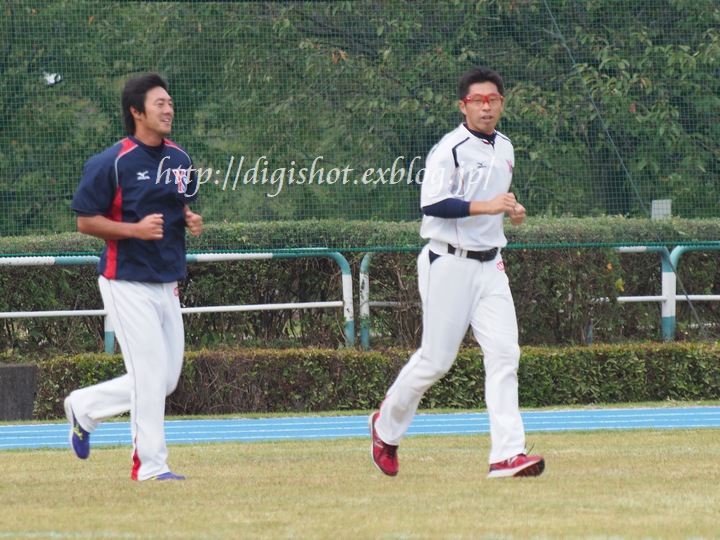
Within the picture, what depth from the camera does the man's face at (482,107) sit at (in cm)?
776

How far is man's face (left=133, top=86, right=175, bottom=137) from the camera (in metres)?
7.59

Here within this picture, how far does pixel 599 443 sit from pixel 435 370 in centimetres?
208

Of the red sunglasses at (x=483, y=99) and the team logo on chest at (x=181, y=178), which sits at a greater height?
the red sunglasses at (x=483, y=99)

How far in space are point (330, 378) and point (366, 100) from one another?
3.45 metres

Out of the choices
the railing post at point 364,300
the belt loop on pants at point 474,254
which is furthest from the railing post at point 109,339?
the belt loop on pants at point 474,254

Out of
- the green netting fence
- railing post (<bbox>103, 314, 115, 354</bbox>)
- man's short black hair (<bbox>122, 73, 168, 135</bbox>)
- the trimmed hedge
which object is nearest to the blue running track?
the trimmed hedge

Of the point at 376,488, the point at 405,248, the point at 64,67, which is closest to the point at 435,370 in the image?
the point at 376,488

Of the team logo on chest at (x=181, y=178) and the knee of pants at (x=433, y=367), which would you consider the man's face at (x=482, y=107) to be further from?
the team logo on chest at (x=181, y=178)

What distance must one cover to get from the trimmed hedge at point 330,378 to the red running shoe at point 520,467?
208 inches

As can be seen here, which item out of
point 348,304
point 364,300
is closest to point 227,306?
point 348,304

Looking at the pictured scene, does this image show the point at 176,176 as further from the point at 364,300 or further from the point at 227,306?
the point at 364,300

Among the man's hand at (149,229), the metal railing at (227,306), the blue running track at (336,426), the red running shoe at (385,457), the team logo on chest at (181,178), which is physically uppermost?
the team logo on chest at (181,178)

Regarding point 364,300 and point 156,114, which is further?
point 364,300

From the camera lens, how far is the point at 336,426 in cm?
1113
